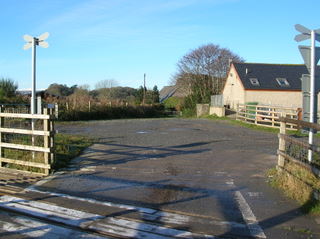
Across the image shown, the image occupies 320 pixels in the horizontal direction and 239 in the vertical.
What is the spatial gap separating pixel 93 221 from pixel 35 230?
79 centimetres

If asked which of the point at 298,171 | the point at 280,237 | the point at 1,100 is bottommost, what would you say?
the point at 280,237

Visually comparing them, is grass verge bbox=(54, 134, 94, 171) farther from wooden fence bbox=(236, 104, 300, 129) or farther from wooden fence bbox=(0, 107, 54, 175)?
wooden fence bbox=(236, 104, 300, 129)

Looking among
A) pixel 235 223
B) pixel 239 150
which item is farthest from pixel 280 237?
pixel 239 150

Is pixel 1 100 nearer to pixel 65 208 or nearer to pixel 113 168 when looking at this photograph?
pixel 113 168

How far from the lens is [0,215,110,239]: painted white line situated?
4.47m

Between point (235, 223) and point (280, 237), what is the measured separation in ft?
2.27

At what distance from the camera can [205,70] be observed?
52250 millimetres

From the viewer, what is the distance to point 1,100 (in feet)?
92.1

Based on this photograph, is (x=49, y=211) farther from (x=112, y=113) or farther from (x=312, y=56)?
(x=112, y=113)

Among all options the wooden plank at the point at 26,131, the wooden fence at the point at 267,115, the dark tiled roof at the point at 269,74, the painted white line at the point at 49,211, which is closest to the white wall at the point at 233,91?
the dark tiled roof at the point at 269,74

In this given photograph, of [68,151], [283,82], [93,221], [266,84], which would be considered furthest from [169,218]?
[283,82]

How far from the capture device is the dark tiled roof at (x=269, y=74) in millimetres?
38562

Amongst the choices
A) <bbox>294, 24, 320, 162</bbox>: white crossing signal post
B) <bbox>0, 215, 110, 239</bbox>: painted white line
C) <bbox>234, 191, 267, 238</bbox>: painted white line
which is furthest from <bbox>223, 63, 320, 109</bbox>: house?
<bbox>0, 215, 110, 239</bbox>: painted white line

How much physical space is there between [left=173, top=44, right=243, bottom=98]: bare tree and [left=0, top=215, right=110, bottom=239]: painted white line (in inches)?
1839
